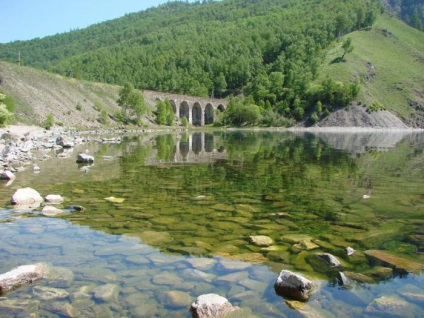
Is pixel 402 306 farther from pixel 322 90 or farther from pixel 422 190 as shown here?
pixel 322 90

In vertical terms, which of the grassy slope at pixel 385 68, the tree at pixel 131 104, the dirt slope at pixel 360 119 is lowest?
the dirt slope at pixel 360 119

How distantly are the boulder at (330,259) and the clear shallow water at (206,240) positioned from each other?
17 centimetres

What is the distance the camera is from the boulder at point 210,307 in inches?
218

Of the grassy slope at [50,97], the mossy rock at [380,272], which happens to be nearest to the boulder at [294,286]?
the mossy rock at [380,272]

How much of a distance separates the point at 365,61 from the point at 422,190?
165m

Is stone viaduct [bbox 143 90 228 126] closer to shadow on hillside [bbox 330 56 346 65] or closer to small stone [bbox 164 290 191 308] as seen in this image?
shadow on hillside [bbox 330 56 346 65]

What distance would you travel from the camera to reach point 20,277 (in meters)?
6.43

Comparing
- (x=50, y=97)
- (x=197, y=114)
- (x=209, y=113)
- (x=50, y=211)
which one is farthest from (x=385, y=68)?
(x=50, y=211)

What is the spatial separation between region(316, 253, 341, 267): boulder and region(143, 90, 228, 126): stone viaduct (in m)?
129

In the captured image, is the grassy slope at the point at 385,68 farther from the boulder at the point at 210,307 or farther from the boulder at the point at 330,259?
the boulder at the point at 210,307

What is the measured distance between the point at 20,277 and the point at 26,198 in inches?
248

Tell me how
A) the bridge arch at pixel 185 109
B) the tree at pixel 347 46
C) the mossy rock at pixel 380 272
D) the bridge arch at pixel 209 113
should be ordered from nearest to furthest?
the mossy rock at pixel 380 272 → the bridge arch at pixel 185 109 → the bridge arch at pixel 209 113 → the tree at pixel 347 46

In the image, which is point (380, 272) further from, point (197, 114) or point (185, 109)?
point (197, 114)

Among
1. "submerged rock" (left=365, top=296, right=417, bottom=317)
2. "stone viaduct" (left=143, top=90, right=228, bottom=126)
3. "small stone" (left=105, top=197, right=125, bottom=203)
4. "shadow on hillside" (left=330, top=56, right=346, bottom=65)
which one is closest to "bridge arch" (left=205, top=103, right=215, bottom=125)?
"stone viaduct" (left=143, top=90, right=228, bottom=126)
